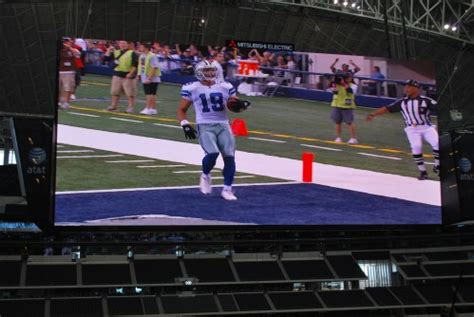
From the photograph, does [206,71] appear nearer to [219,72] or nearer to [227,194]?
[219,72]

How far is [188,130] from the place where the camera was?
9500mm

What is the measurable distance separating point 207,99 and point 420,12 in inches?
193

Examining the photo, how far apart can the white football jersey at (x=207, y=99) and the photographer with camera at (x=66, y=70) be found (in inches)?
51.5

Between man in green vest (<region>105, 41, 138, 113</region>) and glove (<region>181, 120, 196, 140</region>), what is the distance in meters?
0.65

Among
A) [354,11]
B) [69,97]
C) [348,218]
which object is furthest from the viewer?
[354,11]

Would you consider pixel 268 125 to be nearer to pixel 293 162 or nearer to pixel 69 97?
pixel 293 162

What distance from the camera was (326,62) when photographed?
33.4ft

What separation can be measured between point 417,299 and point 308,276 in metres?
1.43

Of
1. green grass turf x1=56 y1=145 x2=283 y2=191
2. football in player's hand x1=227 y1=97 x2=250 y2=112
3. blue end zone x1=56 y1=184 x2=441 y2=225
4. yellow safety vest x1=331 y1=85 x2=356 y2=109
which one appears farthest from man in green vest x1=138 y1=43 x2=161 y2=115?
yellow safety vest x1=331 y1=85 x2=356 y2=109

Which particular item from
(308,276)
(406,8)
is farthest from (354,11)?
(308,276)

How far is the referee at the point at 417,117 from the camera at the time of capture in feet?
34.0

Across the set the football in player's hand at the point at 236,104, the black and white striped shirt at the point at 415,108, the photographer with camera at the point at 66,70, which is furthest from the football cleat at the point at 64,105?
the black and white striped shirt at the point at 415,108

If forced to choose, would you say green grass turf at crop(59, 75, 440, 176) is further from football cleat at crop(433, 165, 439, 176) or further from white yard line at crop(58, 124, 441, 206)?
football cleat at crop(433, 165, 439, 176)

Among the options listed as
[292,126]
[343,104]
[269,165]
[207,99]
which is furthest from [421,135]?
[207,99]
